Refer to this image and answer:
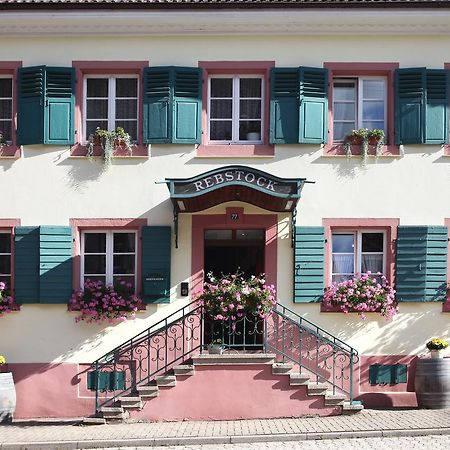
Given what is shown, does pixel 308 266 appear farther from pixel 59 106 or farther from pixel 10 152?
pixel 10 152

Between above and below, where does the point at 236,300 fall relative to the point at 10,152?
below

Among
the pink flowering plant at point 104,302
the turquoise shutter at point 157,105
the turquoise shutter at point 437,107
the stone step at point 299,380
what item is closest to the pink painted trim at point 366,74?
the turquoise shutter at point 437,107

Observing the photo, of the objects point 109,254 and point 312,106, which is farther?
point 109,254

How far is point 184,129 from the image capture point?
46.0ft

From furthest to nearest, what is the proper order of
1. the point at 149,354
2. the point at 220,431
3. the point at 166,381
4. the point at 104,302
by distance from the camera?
1. the point at 104,302
2. the point at 149,354
3. the point at 166,381
4. the point at 220,431

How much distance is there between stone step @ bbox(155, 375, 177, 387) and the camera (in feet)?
41.6

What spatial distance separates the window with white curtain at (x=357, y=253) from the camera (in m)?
14.2

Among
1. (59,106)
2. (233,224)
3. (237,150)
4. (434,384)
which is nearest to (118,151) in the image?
(59,106)

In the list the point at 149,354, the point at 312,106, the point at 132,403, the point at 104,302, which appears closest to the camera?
the point at 132,403

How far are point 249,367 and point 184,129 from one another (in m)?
4.06

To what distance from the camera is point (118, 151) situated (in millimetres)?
14070

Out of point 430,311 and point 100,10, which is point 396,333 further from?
point 100,10

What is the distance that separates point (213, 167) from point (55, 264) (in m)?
3.04

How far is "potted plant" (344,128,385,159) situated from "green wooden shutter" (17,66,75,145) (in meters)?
4.59
